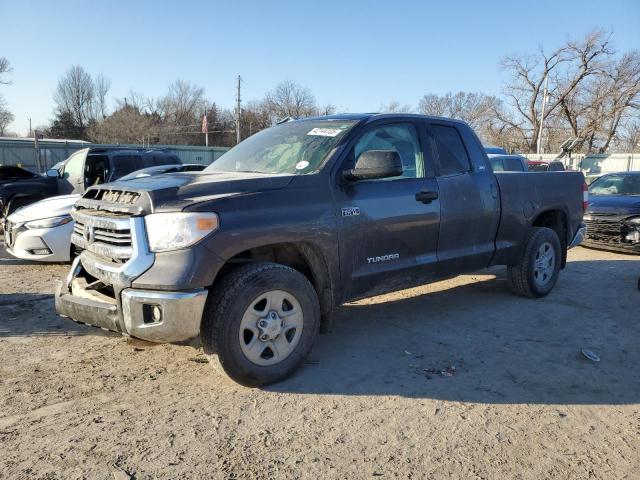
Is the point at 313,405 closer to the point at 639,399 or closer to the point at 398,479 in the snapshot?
the point at 398,479

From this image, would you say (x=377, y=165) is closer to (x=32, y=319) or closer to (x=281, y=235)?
(x=281, y=235)

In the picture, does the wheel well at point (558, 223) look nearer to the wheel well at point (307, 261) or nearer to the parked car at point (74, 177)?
the wheel well at point (307, 261)

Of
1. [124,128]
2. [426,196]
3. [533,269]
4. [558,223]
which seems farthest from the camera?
[124,128]

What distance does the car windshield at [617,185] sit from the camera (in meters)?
10.2

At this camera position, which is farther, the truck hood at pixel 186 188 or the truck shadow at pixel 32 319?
the truck shadow at pixel 32 319

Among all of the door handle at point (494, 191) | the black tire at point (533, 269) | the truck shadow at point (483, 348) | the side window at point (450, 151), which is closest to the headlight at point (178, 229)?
the truck shadow at point (483, 348)

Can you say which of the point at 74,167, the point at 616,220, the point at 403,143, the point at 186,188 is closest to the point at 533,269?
the point at 403,143

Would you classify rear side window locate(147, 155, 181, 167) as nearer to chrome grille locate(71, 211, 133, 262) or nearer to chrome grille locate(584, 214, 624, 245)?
chrome grille locate(71, 211, 133, 262)

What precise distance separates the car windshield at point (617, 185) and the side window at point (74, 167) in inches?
427

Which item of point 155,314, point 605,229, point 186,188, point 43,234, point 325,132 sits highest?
point 325,132

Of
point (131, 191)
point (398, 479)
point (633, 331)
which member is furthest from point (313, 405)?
point (633, 331)

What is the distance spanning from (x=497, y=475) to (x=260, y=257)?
6.70 ft

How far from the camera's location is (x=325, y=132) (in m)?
4.19

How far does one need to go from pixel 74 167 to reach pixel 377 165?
862 centimetres
